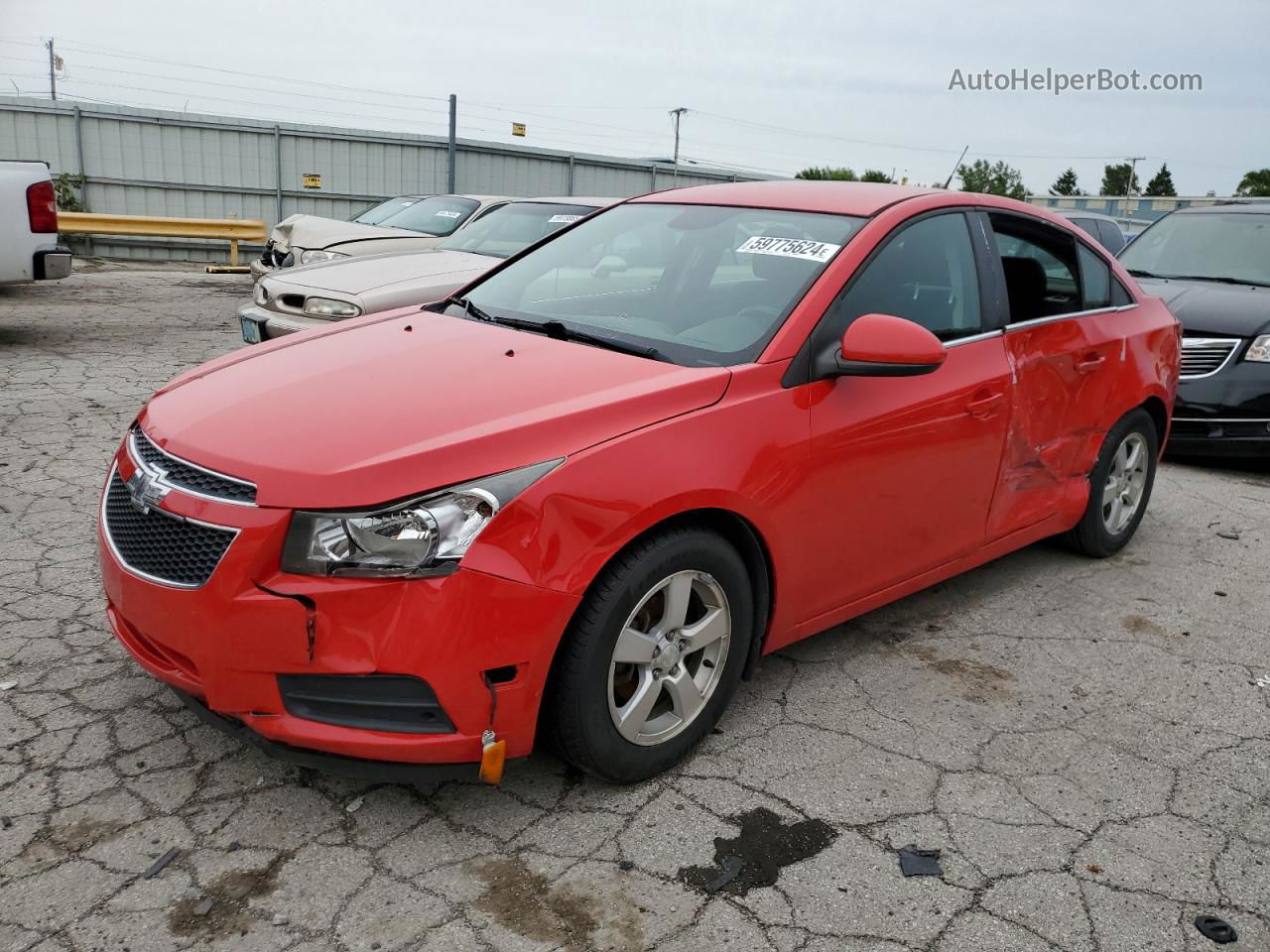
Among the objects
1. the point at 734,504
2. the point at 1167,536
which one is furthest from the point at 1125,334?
the point at 734,504

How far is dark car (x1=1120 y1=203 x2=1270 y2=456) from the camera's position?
6.49 meters

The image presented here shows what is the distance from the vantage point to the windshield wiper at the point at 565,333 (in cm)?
310

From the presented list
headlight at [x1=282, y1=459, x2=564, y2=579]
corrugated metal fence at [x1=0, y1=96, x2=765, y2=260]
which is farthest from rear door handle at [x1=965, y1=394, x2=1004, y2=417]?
corrugated metal fence at [x1=0, y1=96, x2=765, y2=260]

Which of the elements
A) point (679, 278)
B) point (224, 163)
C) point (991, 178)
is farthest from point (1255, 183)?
point (679, 278)

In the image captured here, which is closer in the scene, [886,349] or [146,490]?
[146,490]

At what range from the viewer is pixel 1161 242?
8.16 meters

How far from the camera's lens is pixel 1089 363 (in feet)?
13.9

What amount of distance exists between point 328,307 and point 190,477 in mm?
4075

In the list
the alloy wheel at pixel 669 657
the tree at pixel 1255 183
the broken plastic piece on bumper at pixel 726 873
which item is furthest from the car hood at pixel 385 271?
the tree at pixel 1255 183

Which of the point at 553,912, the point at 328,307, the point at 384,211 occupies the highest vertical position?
the point at 384,211

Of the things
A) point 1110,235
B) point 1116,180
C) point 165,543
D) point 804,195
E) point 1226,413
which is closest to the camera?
point 165,543

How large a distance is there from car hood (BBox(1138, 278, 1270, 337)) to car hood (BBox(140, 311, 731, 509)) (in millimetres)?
5185

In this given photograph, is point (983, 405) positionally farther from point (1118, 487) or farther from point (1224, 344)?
point (1224, 344)

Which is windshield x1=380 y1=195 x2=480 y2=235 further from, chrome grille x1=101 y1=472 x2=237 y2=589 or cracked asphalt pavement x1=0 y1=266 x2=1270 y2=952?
chrome grille x1=101 y1=472 x2=237 y2=589
